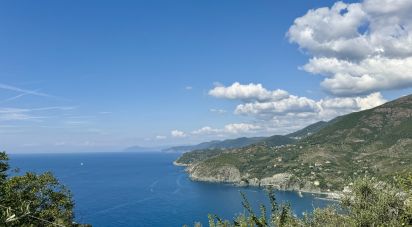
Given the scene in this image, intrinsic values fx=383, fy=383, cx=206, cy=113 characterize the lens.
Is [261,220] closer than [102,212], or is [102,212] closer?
[261,220]

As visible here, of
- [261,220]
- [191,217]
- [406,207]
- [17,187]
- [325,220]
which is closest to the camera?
[261,220]

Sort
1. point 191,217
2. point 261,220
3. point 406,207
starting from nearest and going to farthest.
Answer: point 261,220 < point 406,207 < point 191,217

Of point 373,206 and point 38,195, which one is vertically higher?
point 38,195

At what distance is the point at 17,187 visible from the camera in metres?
51.2

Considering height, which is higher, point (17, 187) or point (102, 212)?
point (17, 187)

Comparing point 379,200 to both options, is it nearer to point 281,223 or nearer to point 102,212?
point 281,223

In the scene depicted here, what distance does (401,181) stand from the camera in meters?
35.4

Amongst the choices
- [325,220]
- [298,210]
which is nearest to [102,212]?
[298,210]

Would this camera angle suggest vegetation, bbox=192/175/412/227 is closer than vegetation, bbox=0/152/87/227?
Yes

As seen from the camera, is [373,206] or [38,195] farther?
[38,195]

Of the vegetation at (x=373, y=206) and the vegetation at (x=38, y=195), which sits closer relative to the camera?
the vegetation at (x=373, y=206)

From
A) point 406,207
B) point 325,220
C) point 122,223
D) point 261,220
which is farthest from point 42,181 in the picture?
point 122,223

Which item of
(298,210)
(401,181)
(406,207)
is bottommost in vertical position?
(298,210)

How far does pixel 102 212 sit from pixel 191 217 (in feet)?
153
